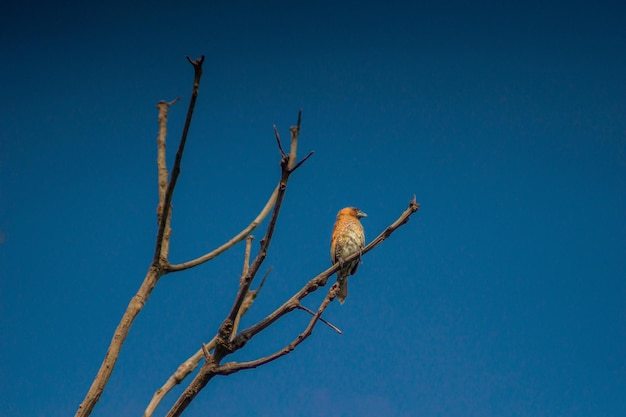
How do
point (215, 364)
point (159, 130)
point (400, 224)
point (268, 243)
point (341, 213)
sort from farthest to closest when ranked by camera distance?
point (341, 213) < point (400, 224) < point (159, 130) < point (215, 364) < point (268, 243)

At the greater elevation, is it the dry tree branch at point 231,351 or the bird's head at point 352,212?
the bird's head at point 352,212

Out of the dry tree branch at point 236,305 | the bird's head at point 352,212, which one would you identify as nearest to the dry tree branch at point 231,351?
the dry tree branch at point 236,305

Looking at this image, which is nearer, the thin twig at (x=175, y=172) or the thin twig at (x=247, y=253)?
the thin twig at (x=175, y=172)

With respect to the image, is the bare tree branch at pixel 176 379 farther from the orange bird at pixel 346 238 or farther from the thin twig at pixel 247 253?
the orange bird at pixel 346 238

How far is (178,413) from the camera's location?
2354 mm

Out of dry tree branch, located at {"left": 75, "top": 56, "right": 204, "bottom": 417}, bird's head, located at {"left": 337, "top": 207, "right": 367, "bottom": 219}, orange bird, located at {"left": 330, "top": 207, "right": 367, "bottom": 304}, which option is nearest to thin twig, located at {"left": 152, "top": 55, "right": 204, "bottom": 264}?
dry tree branch, located at {"left": 75, "top": 56, "right": 204, "bottom": 417}

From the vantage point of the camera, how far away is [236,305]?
2379 millimetres

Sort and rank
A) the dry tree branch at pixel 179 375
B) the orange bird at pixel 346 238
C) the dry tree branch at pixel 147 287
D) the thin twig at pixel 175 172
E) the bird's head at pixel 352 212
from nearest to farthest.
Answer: the thin twig at pixel 175 172
the dry tree branch at pixel 147 287
the dry tree branch at pixel 179 375
the orange bird at pixel 346 238
the bird's head at pixel 352 212

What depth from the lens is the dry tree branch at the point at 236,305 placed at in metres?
2.20

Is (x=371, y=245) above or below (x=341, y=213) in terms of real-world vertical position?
below

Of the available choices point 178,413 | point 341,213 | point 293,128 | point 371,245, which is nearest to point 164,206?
point 293,128

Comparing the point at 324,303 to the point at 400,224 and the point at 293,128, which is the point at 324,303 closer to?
the point at 400,224

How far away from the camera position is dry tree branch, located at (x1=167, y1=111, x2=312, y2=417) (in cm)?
220

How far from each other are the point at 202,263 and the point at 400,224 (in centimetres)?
95
